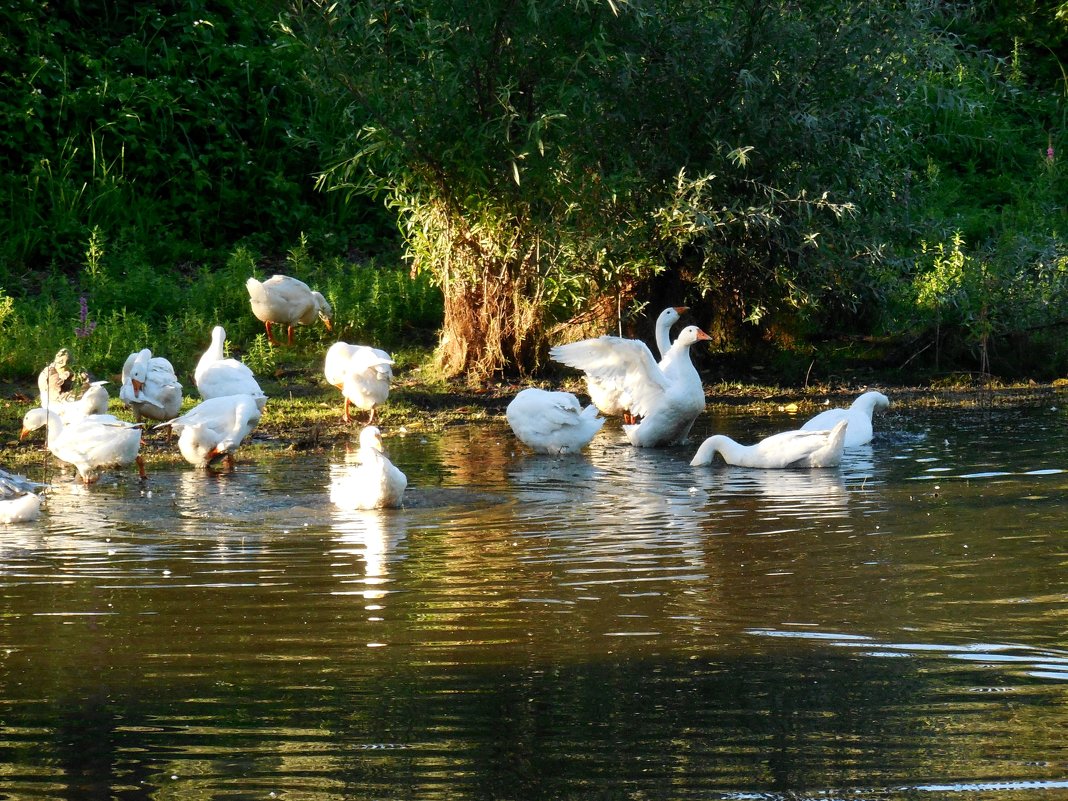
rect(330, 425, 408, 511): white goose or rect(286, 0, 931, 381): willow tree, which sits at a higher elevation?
rect(286, 0, 931, 381): willow tree

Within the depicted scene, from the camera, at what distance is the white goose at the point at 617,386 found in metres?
11.9

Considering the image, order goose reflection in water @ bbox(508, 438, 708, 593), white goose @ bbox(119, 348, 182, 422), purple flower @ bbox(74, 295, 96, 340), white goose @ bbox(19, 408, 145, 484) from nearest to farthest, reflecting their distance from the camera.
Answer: goose reflection in water @ bbox(508, 438, 708, 593)
white goose @ bbox(19, 408, 145, 484)
white goose @ bbox(119, 348, 182, 422)
purple flower @ bbox(74, 295, 96, 340)

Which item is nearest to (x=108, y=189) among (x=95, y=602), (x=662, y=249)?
A: (x=662, y=249)

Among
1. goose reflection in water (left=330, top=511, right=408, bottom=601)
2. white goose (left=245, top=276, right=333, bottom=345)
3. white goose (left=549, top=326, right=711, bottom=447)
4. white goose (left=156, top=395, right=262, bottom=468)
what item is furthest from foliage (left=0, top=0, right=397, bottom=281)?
goose reflection in water (left=330, top=511, right=408, bottom=601)

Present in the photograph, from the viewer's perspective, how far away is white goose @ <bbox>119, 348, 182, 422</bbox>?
11516mm

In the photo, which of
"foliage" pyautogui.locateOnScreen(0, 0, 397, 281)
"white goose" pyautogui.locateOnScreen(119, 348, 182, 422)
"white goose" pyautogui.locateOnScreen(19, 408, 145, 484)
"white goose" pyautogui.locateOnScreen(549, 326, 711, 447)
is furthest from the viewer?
"foliage" pyautogui.locateOnScreen(0, 0, 397, 281)

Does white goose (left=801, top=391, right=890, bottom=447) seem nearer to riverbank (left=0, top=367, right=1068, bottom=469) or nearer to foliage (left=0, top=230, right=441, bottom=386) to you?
riverbank (left=0, top=367, right=1068, bottom=469)

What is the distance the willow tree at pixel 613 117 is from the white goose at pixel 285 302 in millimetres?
1338

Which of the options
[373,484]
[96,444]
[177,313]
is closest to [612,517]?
[373,484]

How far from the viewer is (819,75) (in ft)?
43.0

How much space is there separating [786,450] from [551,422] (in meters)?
1.69

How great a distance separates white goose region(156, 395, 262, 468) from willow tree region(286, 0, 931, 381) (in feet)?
11.3

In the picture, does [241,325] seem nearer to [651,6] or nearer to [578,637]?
[651,6]

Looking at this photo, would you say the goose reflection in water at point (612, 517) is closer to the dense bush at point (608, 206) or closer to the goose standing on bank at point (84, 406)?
the dense bush at point (608, 206)
